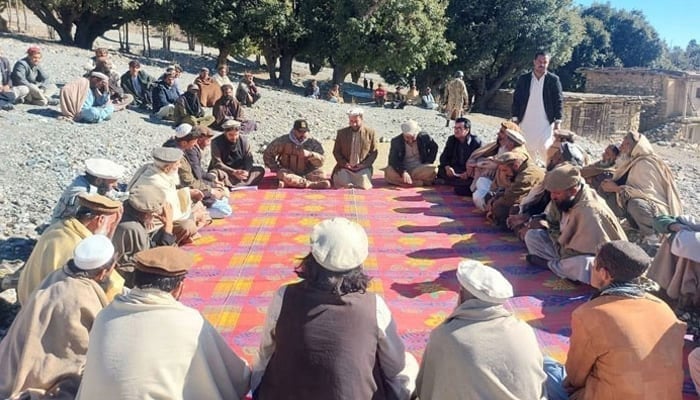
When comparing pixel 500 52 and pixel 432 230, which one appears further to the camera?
pixel 500 52

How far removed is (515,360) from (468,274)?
0.38 metres

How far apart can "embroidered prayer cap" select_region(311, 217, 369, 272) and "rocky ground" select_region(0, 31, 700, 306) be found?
366 cm

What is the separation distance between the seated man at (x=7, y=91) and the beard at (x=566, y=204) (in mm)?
9655

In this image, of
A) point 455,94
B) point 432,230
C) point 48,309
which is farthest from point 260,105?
point 48,309

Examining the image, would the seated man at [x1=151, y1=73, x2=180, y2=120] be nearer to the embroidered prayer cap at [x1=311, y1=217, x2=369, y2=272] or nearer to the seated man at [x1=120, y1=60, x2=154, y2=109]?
the seated man at [x1=120, y1=60, x2=154, y2=109]

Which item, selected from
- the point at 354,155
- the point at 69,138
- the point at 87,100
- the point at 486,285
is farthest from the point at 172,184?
the point at 87,100

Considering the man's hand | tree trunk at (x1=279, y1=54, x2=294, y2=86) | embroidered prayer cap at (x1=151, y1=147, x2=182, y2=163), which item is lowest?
the man's hand

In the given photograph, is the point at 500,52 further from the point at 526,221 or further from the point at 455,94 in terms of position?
the point at 526,221

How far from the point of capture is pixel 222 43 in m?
22.9

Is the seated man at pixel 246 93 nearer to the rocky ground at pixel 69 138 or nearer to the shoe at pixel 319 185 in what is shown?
the rocky ground at pixel 69 138

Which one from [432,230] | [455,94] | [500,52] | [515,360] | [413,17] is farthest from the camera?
[500,52]

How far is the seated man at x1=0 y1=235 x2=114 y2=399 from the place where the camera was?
2.77 m

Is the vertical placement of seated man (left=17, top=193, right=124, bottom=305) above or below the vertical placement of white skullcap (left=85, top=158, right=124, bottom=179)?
below

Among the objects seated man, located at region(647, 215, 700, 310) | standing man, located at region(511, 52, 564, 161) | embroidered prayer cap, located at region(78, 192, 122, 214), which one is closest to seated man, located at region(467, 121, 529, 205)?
standing man, located at region(511, 52, 564, 161)
